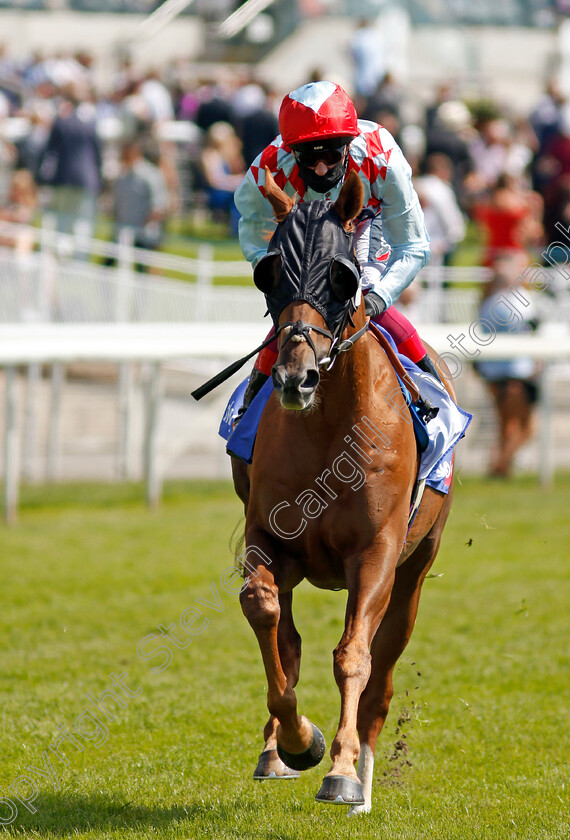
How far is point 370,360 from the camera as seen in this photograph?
4039mm

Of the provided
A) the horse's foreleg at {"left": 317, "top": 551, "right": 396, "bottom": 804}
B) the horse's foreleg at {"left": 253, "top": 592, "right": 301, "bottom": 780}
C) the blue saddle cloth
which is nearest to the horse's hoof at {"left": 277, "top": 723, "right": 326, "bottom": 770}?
the horse's foreleg at {"left": 253, "top": 592, "right": 301, "bottom": 780}

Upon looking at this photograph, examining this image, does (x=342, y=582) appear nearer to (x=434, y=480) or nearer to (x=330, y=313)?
(x=434, y=480)

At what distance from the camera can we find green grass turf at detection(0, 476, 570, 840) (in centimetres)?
430

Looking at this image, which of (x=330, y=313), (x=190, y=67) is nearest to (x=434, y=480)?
(x=330, y=313)

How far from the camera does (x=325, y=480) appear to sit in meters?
3.88

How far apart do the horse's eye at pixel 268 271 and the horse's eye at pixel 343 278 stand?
0.16m

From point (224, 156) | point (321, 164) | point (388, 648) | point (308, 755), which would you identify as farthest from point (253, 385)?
point (224, 156)

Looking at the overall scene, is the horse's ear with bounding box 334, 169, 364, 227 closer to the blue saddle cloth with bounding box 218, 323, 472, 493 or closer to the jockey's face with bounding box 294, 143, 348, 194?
the jockey's face with bounding box 294, 143, 348, 194

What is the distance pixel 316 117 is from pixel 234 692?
9.92 ft

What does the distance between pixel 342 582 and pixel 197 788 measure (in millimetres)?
1074

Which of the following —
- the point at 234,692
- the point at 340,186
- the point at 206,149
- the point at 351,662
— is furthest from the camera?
the point at 206,149

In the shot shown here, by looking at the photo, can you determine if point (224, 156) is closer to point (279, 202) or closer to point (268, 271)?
point (279, 202)

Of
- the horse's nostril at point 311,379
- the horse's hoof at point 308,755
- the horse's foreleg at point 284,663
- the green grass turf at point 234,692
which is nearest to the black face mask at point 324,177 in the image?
the horse's nostril at point 311,379

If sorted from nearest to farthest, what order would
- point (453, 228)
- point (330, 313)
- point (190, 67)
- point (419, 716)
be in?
point (330, 313) → point (419, 716) → point (453, 228) → point (190, 67)
